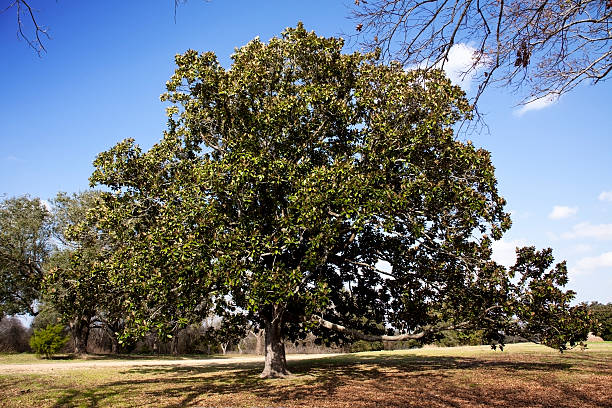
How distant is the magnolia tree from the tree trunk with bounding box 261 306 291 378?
0.18 ft

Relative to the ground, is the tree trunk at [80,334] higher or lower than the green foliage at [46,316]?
lower

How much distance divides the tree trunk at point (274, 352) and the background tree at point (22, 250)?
2425cm

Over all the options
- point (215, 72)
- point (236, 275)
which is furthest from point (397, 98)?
point (236, 275)

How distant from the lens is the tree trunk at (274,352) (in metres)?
14.2

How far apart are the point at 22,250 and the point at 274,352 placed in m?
26.9

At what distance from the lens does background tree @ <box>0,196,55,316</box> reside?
29.3m

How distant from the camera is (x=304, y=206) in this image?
1161 cm

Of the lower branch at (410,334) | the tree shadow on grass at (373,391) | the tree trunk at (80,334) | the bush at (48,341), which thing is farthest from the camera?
the tree trunk at (80,334)

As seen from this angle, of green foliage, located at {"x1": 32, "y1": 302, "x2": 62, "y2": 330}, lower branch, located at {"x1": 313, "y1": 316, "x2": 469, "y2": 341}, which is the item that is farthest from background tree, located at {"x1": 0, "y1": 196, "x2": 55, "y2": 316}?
lower branch, located at {"x1": 313, "y1": 316, "x2": 469, "y2": 341}

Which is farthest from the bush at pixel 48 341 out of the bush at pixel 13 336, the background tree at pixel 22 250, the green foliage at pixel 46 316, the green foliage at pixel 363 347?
the green foliage at pixel 363 347

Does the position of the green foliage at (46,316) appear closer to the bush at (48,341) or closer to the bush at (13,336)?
the bush at (48,341)

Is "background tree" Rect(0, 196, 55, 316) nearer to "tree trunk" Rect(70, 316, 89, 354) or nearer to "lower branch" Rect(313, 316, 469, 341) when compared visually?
"tree trunk" Rect(70, 316, 89, 354)

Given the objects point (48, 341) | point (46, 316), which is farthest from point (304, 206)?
point (46, 316)

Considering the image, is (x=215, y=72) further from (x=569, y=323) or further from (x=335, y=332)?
(x=569, y=323)
